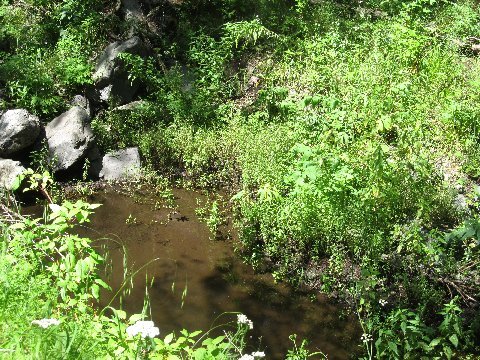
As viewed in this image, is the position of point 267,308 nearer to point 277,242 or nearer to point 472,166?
point 277,242

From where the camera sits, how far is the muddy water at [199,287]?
5.40m

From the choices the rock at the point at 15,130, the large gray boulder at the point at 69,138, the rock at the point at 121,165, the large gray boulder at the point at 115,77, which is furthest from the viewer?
the large gray boulder at the point at 115,77

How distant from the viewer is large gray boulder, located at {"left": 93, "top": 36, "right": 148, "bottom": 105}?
29.2 feet

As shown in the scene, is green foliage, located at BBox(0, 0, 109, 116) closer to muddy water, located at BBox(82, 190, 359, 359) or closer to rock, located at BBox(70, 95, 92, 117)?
rock, located at BBox(70, 95, 92, 117)

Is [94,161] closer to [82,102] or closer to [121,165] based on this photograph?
Result: [121,165]

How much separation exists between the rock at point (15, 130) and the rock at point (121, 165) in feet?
3.62

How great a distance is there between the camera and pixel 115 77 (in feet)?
29.4

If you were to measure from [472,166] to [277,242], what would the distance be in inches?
104

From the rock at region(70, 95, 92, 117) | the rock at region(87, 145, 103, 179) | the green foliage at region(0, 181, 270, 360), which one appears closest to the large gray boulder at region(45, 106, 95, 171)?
the rock at region(87, 145, 103, 179)

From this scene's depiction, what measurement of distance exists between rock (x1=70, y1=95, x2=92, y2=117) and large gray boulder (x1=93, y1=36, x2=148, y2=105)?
0.29m

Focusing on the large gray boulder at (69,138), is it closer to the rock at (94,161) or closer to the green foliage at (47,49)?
the rock at (94,161)

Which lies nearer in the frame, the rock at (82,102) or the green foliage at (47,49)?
the green foliage at (47,49)

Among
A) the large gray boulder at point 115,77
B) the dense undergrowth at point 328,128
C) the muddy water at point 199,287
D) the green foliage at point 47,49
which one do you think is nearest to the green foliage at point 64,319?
the muddy water at point 199,287

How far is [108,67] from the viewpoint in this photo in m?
8.96
